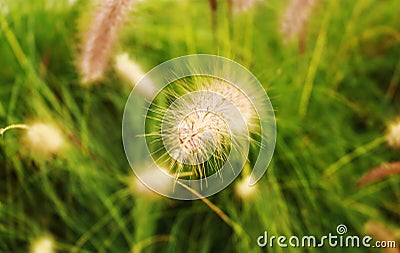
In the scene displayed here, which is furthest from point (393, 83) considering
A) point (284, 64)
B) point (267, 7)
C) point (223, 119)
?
point (223, 119)

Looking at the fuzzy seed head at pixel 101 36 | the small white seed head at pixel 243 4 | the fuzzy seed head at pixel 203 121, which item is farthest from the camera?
the small white seed head at pixel 243 4

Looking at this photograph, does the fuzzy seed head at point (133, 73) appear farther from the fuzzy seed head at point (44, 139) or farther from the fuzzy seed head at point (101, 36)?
the fuzzy seed head at point (44, 139)

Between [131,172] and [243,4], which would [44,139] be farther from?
[243,4]

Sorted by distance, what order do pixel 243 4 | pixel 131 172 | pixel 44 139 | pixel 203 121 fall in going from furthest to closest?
1. pixel 131 172
2. pixel 243 4
3. pixel 44 139
4. pixel 203 121

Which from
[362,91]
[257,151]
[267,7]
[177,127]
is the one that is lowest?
[177,127]

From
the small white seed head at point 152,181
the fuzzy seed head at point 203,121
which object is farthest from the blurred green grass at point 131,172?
the fuzzy seed head at point 203,121

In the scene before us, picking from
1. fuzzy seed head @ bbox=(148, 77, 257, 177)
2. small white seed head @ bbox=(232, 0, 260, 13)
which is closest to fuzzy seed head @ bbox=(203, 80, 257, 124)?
fuzzy seed head @ bbox=(148, 77, 257, 177)

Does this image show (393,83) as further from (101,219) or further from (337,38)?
(101,219)

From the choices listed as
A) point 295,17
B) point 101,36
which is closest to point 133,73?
point 101,36

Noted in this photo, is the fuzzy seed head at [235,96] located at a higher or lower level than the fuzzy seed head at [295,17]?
lower
